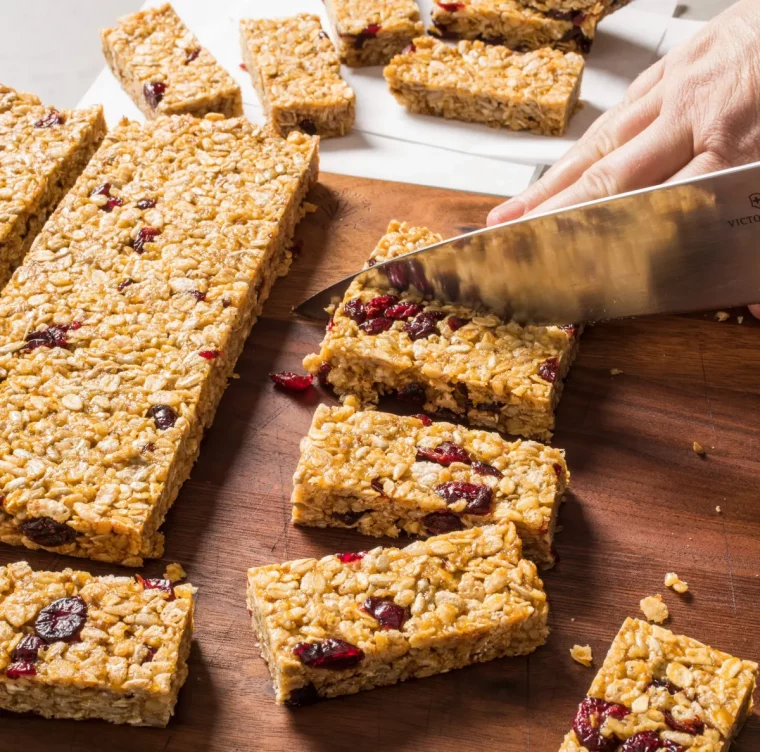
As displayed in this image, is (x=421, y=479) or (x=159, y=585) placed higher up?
(x=159, y=585)

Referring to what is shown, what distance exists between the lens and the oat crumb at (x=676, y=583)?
3244 mm

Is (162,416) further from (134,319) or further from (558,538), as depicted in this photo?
(558,538)

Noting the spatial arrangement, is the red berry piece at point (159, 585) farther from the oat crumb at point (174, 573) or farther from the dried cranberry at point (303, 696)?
the dried cranberry at point (303, 696)

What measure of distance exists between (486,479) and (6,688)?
145 cm

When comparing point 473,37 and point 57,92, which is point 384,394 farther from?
point 57,92

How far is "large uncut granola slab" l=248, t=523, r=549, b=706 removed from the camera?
115 inches

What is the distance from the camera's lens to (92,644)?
2.89 meters

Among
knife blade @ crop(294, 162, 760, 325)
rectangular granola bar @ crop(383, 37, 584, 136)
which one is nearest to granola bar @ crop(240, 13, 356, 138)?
rectangular granola bar @ crop(383, 37, 584, 136)

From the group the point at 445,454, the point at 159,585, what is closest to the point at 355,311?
the point at 445,454

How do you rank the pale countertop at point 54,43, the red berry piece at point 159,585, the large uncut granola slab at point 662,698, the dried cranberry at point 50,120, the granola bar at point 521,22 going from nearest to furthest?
1. the large uncut granola slab at point 662,698
2. the red berry piece at point 159,585
3. the dried cranberry at point 50,120
4. the granola bar at point 521,22
5. the pale countertop at point 54,43

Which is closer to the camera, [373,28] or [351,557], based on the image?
[351,557]

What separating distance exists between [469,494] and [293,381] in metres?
0.81

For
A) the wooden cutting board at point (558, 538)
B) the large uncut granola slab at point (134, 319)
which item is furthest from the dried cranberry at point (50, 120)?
the wooden cutting board at point (558, 538)

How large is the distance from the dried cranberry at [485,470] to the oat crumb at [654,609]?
56cm
